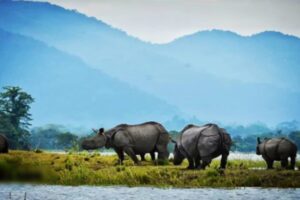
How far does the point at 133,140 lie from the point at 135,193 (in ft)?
30.0

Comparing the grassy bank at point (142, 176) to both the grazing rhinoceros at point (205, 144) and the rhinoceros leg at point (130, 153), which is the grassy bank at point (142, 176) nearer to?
the grazing rhinoceros at point (205, 144)

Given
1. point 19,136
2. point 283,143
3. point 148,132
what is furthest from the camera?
point 19,136

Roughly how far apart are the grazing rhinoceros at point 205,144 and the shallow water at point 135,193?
3.77 metres

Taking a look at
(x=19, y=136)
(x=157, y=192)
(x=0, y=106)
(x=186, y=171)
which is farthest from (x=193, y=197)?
(x=0, y=106)

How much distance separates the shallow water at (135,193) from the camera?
24.6 metres

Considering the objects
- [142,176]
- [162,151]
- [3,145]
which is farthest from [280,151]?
[3,145]

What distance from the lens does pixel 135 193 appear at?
1014 inches

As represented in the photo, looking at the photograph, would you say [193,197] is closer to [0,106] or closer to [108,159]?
[108,159]

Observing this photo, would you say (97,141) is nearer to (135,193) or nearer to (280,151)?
(280,151)

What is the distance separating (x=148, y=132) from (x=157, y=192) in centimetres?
917

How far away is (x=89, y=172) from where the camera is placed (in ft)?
94.5

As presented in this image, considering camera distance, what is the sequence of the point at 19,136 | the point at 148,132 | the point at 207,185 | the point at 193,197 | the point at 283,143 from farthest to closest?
1. the point at 19,136
2. the point at 148,132
3. the point at 283,143
4. the point at 207,185
5. the point at 193,197

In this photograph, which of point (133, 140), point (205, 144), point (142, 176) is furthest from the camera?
point (133, 140)

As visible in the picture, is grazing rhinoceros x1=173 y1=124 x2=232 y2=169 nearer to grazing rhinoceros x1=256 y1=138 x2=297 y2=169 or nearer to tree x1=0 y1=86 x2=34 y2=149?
grazing rhinoceros x1=256 y1=138 x2=297 y2=169
